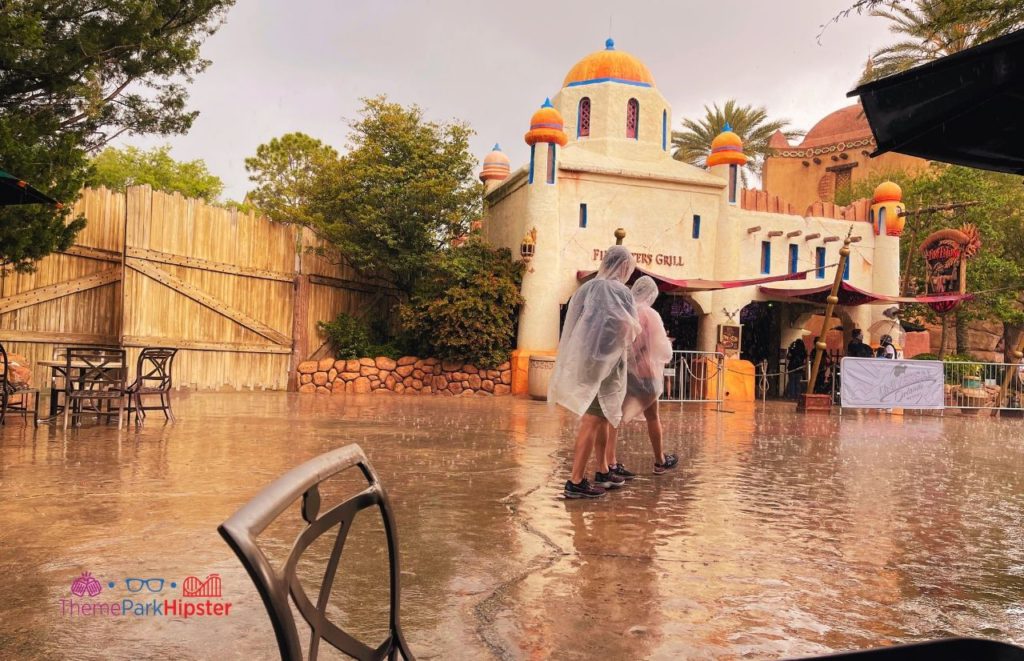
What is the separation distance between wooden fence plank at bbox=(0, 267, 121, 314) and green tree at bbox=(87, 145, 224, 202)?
1948 centimetres

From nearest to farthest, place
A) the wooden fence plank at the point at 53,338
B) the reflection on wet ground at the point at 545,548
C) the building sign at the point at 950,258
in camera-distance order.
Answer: the reflection on wet ground at the point at 545,548 < the wooden fence plank at the point at 53,338 < the building sign at the point at 950,258

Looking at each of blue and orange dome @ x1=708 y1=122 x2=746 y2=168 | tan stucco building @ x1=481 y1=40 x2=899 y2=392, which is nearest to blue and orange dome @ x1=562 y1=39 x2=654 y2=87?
tan stucco building @ x1=481 y1=40 x2=899 y2=392

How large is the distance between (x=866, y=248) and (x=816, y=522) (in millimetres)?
18845

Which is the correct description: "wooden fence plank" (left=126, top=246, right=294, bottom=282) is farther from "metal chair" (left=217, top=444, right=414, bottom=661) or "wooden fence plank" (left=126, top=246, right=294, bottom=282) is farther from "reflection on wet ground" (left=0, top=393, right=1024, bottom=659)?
"metal chair" (left=217, top=444, right=414, bottom=661)

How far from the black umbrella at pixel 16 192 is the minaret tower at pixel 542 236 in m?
11.8

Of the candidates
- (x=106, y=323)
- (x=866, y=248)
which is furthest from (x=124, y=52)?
(x=866, y=248)

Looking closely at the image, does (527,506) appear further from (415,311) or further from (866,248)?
(866,248)

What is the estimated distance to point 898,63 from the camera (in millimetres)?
22125

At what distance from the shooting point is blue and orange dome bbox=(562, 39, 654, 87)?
1995 cm

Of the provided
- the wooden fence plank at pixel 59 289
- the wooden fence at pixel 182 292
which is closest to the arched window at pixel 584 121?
the wooden fence at pixel 182 292

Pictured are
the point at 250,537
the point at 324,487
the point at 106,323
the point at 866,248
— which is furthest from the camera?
the point at 866,248

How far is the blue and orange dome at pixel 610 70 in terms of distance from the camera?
65.5ft

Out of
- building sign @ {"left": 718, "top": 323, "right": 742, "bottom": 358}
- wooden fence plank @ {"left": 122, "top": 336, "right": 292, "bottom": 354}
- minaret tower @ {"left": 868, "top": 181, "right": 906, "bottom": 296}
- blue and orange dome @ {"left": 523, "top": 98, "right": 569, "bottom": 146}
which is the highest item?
blue and orange dome @ {"left": 523, "top": 98, "right": 569, "bottom": 146}

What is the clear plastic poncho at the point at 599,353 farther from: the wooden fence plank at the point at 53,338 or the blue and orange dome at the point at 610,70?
the blue and orange dome at the point at 610,70
